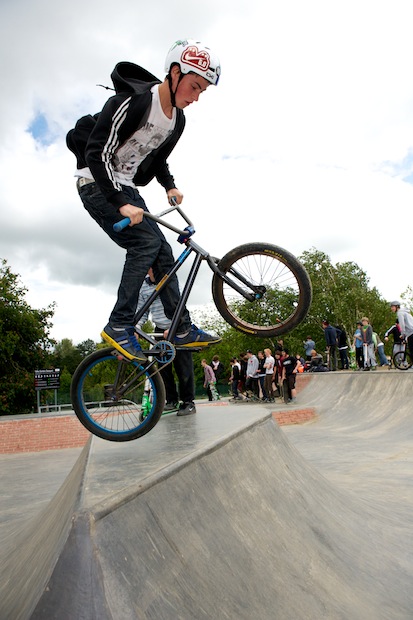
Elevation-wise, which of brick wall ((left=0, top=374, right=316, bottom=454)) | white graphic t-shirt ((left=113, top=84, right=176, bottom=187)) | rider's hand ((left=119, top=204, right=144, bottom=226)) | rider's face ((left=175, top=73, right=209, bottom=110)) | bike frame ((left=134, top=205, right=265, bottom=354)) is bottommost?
brick wall ((left=0, top=374, right=316, bottom=454))

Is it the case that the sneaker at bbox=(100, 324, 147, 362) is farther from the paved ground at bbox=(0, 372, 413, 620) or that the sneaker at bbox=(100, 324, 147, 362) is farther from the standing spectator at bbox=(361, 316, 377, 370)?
the standing spectator at bbox=(361, 316, 377, 370)

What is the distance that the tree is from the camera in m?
25.4

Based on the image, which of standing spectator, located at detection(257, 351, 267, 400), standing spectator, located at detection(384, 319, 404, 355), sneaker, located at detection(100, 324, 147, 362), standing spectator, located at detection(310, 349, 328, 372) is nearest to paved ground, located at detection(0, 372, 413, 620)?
sneaker, located at detection(100, 324, 147, 362)

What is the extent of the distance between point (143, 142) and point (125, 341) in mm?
1604

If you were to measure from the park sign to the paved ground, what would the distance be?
14.6m

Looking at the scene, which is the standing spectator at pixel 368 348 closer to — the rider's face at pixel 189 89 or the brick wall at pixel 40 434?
the brick wall at pixel 40 434

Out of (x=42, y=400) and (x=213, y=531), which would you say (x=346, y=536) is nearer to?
(x=213, y=531)

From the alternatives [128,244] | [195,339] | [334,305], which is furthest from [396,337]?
[334,305]

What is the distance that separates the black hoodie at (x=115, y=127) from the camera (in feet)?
11.9

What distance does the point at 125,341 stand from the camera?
12.3 feet

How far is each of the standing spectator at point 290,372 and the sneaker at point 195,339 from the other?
41.0ft

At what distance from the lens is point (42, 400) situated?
89.1 ft

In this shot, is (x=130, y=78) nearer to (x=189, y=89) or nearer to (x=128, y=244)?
(x=189, y=89)

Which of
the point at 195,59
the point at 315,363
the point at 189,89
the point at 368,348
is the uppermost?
the point at 195,59
